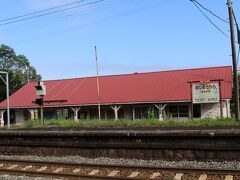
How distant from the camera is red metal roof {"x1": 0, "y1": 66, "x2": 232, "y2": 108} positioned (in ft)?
128

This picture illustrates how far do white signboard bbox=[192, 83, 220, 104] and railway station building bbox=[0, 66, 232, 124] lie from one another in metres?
4.96

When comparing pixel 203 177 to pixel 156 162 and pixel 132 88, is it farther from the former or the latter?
pixel 132 88

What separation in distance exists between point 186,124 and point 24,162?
536 inches

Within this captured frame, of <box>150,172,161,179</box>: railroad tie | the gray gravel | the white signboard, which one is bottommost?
<box>150,172,161,179</box>: railroad tie

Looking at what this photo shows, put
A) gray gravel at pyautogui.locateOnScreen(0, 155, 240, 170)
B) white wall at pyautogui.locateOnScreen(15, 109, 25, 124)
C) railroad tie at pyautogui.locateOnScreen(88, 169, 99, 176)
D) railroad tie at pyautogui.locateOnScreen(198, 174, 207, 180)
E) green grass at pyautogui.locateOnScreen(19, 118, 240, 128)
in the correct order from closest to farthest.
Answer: railroad tie at pyautogui.locateOnScreen(198, 174, 207, 180) < railroad tie at pyautogui.locateOnScreen(88, 169, 99, 176) < gray gravel at pyautogui.locateOnScreen(0, 155, 240, 170) < green grass at pyautogui.locateOnScreen(19, 118, 240, 128) < white wall at pyautogui.locateOnScreen(15, 109, 25, 124)

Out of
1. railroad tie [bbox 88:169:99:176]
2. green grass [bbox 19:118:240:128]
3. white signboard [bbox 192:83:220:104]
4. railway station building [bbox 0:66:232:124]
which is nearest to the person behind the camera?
railroad tie [bbox 88:169:99:176]

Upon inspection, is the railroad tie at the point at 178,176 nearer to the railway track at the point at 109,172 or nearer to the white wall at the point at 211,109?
the railway track at the point at 109,172

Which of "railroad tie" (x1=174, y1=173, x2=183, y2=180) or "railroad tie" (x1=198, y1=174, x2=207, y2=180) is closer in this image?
"railroad tie" (x1=198, y1=174, x2=207, y2=180)

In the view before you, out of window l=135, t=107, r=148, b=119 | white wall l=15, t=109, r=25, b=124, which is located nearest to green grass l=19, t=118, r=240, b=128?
window l=135, t=107, r=148, b=119

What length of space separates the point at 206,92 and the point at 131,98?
37.2 ft

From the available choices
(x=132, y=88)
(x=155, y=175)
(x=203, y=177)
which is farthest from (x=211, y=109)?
(x=203, y=177)

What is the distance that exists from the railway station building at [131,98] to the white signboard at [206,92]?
4.96 meters

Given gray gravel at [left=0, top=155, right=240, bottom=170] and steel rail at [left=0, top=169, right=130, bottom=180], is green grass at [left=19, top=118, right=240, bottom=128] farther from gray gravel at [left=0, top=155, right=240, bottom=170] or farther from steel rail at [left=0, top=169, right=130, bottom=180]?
steel rail at [left=0, top=169, right=130, bottom=180]

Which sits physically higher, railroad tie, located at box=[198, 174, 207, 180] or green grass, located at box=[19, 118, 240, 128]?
green grass, located at box=[19, 118, 240, 128]
